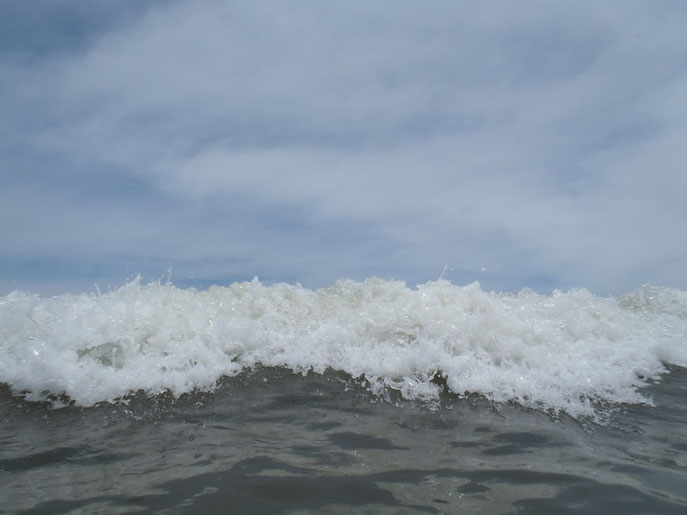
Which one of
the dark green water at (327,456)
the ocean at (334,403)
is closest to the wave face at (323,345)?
the ocean at (334,403)

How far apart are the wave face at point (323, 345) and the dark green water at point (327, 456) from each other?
0.32m

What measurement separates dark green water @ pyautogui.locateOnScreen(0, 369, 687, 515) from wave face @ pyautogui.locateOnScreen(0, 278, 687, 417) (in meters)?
0.32

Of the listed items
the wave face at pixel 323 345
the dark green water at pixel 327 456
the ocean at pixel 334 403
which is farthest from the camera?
the wave face at pixel 323 345

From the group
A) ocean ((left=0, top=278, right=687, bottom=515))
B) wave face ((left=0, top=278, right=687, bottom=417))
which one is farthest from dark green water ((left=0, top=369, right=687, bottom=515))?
wave face ((left=0, top=278, right=687, bottom=417))

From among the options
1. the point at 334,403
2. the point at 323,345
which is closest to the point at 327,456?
the point at 334,403

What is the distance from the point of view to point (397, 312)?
20.7 feet

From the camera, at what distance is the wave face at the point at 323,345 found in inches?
195

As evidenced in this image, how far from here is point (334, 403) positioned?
4645 mm

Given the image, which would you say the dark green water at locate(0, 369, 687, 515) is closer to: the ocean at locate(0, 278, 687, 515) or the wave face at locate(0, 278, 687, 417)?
the ocean at locate(0, 278, 687, 515)

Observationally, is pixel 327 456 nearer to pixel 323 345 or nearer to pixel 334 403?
pixel 334 403

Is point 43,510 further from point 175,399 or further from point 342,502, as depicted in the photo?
point 175,399

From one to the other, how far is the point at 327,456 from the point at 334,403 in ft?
4.28

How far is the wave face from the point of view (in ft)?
16.2

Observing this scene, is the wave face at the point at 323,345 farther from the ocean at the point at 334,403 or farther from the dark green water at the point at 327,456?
the dark green water at the point at 327,456
